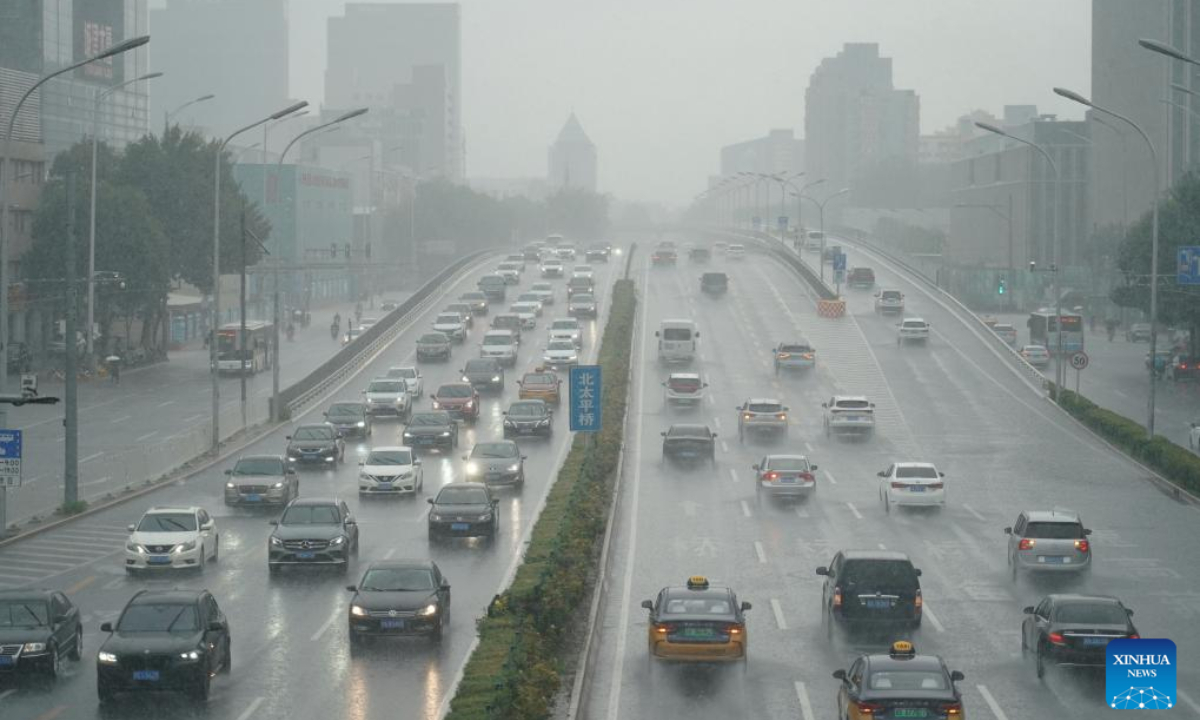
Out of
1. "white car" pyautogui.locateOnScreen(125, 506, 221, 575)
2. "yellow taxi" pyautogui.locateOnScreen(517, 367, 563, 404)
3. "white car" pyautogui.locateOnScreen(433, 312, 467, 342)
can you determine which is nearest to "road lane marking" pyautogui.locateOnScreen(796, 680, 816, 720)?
"white car" pyautogui.locateOnScreen(125, 506, 221, 575)

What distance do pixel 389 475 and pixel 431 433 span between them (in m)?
10.1

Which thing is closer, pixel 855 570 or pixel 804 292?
pixel 855 570

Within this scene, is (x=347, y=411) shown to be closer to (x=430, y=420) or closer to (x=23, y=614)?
(x=430, y=420)

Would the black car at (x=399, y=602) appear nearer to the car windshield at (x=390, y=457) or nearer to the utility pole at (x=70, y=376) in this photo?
the utility pole at (x=70, y=376)

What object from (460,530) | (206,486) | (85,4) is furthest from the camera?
(85,4)

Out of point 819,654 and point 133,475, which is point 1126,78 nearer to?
point 133,475

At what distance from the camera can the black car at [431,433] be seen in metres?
55.5

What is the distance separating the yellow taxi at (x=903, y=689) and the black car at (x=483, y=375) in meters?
→ 50.2

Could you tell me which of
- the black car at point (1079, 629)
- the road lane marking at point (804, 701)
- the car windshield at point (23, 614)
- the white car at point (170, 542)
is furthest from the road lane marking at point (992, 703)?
the white car at point (170, 542)

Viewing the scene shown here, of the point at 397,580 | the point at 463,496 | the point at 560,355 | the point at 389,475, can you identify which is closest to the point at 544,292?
the point at 560,355

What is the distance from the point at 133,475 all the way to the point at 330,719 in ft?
93.7

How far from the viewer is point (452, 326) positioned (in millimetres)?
86875

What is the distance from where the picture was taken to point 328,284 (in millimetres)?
162000

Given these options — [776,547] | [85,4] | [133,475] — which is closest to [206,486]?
[133,475]
